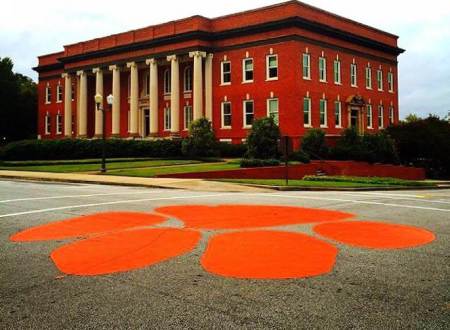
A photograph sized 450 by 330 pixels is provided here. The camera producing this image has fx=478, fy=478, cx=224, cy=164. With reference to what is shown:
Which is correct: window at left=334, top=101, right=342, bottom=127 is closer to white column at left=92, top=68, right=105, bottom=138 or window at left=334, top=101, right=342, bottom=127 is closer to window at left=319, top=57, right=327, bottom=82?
window at left=319, top=57, right=327, bottom=82

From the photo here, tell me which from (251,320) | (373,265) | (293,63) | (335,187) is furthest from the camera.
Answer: (293,63)

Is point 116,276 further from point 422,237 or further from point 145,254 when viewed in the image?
point 422,237

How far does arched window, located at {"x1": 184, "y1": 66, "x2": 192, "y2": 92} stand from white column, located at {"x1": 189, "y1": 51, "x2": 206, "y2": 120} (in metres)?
3.95

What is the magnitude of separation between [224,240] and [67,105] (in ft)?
172

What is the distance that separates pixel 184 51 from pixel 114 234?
37.7m

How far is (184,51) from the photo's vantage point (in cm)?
4441

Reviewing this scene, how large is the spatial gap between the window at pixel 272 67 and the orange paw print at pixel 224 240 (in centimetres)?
3026

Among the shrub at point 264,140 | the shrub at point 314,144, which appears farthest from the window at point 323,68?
the shrub at point 264,140

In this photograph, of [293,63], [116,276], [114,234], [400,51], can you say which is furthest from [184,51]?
[116,276]

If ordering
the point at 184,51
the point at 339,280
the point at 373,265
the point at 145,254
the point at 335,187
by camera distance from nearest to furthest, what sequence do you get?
the point at 339,280
the point at 373,265
the point at 145,254
the point at 335,187
the point at 184,51

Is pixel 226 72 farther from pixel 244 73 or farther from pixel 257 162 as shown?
pixel 257 162

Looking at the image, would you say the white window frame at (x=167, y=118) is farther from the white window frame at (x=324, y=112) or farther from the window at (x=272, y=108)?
the white window frame at (x=324, y=112)

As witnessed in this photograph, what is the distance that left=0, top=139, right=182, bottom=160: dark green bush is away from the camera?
42.8 m

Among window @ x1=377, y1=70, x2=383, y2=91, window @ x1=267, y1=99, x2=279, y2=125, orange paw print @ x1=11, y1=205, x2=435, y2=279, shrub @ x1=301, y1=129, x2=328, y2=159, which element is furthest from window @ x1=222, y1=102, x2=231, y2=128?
orange paw print @ x1=11, y1=205, x2=435, y2=279
